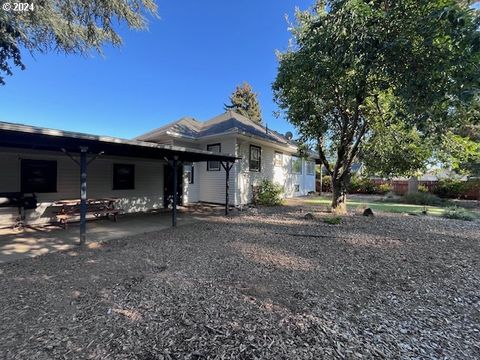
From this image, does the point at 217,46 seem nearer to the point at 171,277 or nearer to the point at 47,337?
the point at 171,277

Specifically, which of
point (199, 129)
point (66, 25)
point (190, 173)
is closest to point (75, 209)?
point (190, 173)

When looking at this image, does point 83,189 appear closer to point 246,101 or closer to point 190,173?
point 190,173

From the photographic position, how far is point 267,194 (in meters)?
13.7

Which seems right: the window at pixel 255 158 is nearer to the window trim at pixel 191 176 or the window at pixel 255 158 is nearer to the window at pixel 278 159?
the window at pixel 278 159

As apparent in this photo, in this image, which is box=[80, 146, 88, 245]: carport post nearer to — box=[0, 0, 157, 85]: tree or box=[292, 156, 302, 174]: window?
box=[0, 0, 157, 85]: tree

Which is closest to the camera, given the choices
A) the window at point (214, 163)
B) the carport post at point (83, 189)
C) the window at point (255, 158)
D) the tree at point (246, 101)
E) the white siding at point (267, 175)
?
the carport post at point (83, 189)

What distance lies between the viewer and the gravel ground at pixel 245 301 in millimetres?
2488

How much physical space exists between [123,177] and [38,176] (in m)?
2.88

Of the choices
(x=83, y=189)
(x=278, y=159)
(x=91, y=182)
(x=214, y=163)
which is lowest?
(x=83, y=189)

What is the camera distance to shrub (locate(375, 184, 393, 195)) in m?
22.8

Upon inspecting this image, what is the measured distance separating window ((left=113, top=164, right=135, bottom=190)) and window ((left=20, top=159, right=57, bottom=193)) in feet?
6.79

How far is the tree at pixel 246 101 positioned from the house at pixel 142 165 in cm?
2681

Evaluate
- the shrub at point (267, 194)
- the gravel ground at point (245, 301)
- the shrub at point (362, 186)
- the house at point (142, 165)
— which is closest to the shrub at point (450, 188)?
the shrub at point (362, 186)

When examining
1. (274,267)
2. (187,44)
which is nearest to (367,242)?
(274,267)
